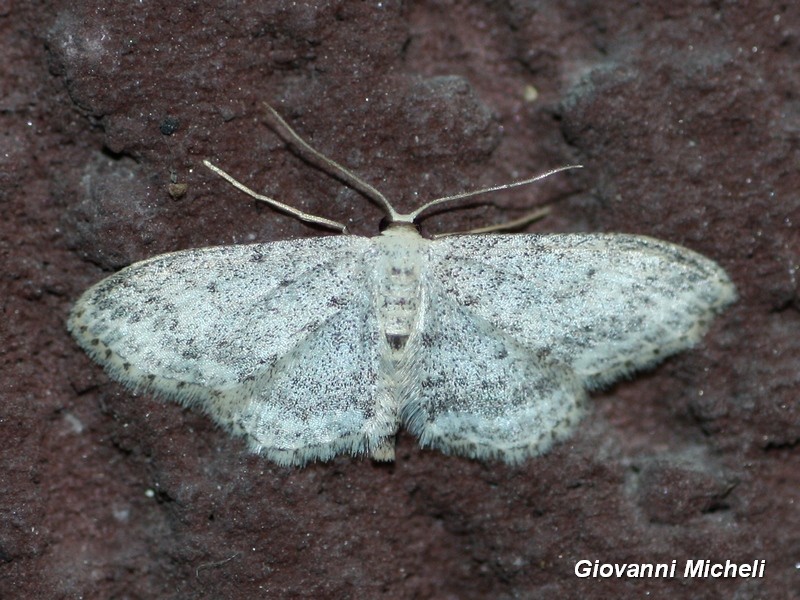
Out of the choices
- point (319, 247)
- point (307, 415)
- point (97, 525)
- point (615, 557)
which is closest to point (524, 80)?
point (319, 247)

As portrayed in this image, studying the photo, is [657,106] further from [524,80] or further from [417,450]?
[417,450]

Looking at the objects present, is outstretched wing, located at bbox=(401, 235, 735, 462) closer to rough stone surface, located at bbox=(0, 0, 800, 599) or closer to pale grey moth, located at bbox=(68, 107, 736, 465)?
pale grey moth, located at bbox=(68, 107, 736, 465)

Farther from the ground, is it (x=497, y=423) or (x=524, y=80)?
(x=524, y=80)

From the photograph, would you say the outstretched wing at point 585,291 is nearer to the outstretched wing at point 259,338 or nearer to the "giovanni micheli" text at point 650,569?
the outstretched wing at point 259,338

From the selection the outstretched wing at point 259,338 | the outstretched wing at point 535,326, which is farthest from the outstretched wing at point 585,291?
the outstretched wing at point 259,338

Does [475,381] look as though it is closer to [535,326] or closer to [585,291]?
[535,326]

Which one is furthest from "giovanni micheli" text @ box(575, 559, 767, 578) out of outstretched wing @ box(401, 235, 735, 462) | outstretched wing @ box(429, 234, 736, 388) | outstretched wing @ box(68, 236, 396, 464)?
outstretched wing @ box(68, 236, 396, 464)

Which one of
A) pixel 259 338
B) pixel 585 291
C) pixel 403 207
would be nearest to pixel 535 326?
pixel 585 291
